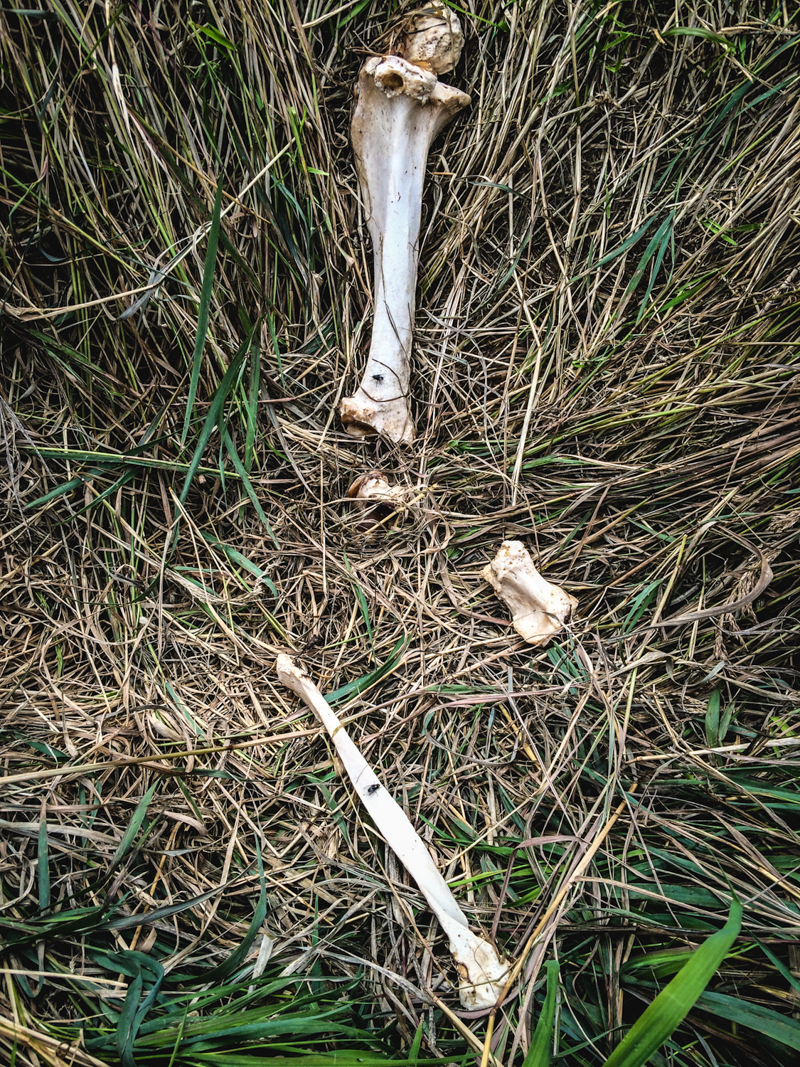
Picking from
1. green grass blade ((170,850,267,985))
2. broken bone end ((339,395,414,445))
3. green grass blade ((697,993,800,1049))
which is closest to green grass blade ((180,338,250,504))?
broken bone end ((339,395,414,445))

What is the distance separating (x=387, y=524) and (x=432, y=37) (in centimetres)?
132

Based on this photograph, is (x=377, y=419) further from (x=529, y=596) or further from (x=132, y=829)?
(x=132, y=829)

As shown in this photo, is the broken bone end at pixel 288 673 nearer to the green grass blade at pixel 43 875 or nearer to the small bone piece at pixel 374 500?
the small bone piece at pixel 374 500

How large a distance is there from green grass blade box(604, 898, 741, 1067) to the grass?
0.22m

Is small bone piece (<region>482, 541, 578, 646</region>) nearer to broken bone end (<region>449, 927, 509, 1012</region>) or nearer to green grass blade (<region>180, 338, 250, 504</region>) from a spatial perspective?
broken bone end (<region>449, 927, 509, 1012</region>)

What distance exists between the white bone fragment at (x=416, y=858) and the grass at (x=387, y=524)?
0.19 feet

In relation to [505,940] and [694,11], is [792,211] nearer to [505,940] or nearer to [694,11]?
[694,11]

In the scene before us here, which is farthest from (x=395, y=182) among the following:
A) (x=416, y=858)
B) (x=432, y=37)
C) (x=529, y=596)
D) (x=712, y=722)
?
(x=416, y=858)

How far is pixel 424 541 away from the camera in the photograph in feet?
5.77

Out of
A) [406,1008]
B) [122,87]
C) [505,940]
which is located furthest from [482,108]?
[406,1008]

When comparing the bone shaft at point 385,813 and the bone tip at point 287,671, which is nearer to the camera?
the bone shaft at point 385,813

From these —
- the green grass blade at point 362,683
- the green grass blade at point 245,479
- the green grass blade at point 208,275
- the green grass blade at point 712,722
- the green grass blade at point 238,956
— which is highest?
the green grass blade at point 208,275

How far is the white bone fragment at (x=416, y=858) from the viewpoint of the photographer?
1331 millimetres

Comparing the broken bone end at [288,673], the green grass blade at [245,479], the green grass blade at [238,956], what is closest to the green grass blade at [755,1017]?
the green grass blade at [238,956]
